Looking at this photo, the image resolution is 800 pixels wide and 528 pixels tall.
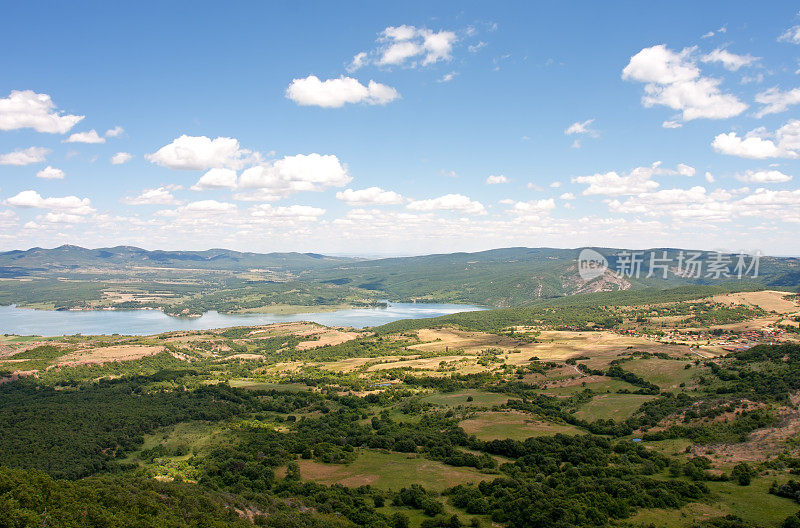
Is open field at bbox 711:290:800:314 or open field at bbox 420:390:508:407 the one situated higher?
open field at bbox 711:290:800:314

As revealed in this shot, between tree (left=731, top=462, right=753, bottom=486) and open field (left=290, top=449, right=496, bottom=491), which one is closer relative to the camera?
tree (left=731, top=462, right=753, bottom=486)

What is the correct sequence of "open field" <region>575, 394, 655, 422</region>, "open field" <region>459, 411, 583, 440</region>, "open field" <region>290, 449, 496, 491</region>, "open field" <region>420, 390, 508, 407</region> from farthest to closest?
"open field" <region>420, 390, 508, 407</region> → "open field" <region>575, 394, 655, 422</region> → "open field" <region>459, 411, 583, 440</region> → "open field" <region>290, 449, 496, 491</region>

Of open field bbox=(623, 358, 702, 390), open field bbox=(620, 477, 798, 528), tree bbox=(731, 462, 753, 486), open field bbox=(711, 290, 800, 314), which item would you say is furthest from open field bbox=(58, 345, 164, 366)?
open field bbox=(711, 290, 800, 314)

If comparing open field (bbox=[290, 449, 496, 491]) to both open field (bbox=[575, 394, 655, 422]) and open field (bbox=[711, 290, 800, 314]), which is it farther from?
open field (bbox=[711, 290, 800, 314])

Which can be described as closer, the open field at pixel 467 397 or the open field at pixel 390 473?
the open field at pixel 390 473

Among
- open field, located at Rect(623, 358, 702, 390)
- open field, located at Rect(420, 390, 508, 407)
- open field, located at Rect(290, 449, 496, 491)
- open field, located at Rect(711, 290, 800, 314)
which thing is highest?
open field, located at Rect(711, 290, 800, 314)

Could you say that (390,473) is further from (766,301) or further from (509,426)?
(766,301)

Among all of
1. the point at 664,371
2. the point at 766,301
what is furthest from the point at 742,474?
the point at 766,301

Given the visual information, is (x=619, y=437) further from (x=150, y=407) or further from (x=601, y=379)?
(x=150, y=407)

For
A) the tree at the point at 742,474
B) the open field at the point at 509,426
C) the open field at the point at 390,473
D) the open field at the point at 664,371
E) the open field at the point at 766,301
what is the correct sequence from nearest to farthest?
the tree at the point at 742,474 → the open field at the point at 390,473 → the open field at the point at 509,426 → the open field at the point at 664,371 → the open field at the point at 766,301

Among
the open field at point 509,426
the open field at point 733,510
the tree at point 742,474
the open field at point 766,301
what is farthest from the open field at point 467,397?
the open field at point 766,301

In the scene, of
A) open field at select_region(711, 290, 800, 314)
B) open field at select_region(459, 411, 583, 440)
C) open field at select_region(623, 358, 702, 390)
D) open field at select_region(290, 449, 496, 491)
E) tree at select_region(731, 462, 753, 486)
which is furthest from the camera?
open field at select_region(711, 290, 800, 314)

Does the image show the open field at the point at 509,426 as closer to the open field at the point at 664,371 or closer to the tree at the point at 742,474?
the tree at the point at 742,474
